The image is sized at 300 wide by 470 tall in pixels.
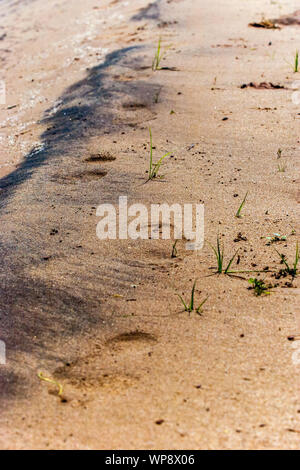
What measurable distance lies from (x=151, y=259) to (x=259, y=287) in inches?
19.5

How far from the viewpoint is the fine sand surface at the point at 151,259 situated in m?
1.57

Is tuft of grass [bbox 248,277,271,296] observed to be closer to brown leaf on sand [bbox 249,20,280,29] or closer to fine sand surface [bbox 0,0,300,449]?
fine sand surface [bbox 0,0,300,449]

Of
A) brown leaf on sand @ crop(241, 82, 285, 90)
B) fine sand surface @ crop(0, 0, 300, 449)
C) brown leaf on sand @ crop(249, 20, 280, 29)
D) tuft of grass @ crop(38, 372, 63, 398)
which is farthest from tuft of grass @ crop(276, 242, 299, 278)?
brown leaf on sand @ crop(249, 20, 280, 29)

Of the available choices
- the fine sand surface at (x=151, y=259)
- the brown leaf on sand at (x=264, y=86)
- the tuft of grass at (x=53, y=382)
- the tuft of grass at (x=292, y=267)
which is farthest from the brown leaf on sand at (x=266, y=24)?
→ the tuft of grass at (x=53, y=382)

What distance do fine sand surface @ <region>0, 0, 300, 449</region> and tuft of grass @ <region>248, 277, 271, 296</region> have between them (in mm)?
31

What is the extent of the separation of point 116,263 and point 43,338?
1.62ft

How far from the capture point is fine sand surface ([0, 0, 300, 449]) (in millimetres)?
1565

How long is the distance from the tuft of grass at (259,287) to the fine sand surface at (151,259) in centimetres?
3

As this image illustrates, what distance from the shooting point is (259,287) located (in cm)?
205

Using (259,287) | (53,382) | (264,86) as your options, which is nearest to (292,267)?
(259,287)

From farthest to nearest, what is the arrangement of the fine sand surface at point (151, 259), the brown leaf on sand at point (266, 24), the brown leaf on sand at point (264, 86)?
the brown leaf on sand at point (266, 24), the brown leaf on sand at point (264, 86), the fine sand surface at point (151, 259)

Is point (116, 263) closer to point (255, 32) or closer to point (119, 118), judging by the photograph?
point (119, 118)

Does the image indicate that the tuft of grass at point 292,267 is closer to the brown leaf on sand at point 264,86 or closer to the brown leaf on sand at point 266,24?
the brown leaf on sand at point 264,86
